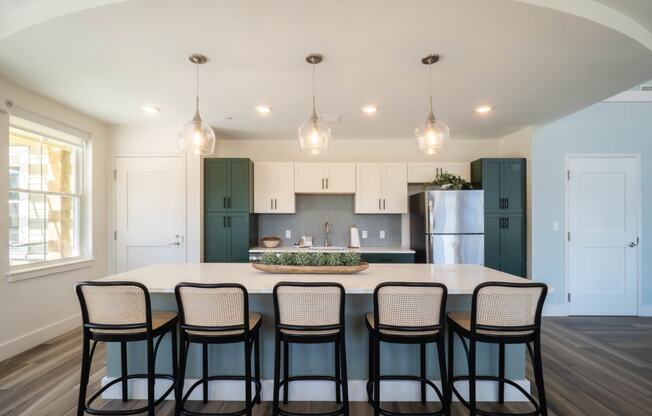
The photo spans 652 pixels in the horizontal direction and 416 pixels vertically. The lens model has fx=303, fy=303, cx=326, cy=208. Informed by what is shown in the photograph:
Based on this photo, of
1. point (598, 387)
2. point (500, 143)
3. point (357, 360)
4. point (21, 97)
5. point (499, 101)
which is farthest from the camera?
point (500, 143)

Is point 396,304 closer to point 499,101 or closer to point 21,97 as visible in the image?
point 499,101

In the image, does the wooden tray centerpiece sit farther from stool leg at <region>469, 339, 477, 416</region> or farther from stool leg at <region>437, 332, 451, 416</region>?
stool leg at <region>469, 339, 477, 416</region>

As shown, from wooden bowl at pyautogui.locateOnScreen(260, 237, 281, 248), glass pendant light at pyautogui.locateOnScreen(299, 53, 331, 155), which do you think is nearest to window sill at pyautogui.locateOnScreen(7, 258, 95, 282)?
wooden bowl at pyautogui.locateOnScreen(260, 237, 281, 248)

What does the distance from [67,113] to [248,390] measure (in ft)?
12.2

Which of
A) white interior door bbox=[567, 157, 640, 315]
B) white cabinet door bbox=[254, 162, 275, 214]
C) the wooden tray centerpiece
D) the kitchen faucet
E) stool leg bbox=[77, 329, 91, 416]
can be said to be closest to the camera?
stool leg bbox=[77, 329, 91, 416]

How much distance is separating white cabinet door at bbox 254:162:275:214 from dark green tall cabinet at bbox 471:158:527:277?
2.91m

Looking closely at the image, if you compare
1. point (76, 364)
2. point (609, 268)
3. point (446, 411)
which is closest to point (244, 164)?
point (76, 364)

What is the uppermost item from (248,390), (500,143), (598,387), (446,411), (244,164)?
(500,143)

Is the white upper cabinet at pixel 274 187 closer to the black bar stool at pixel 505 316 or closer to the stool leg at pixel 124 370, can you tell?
the stool leg at pixel 124 370

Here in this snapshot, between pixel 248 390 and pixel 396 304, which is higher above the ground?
pixel 396 304

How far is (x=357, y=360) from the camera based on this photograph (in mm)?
2168

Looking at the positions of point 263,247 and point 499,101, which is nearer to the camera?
point 499,101

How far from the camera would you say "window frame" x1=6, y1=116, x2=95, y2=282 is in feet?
9.71

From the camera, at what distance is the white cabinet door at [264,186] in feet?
14.3
